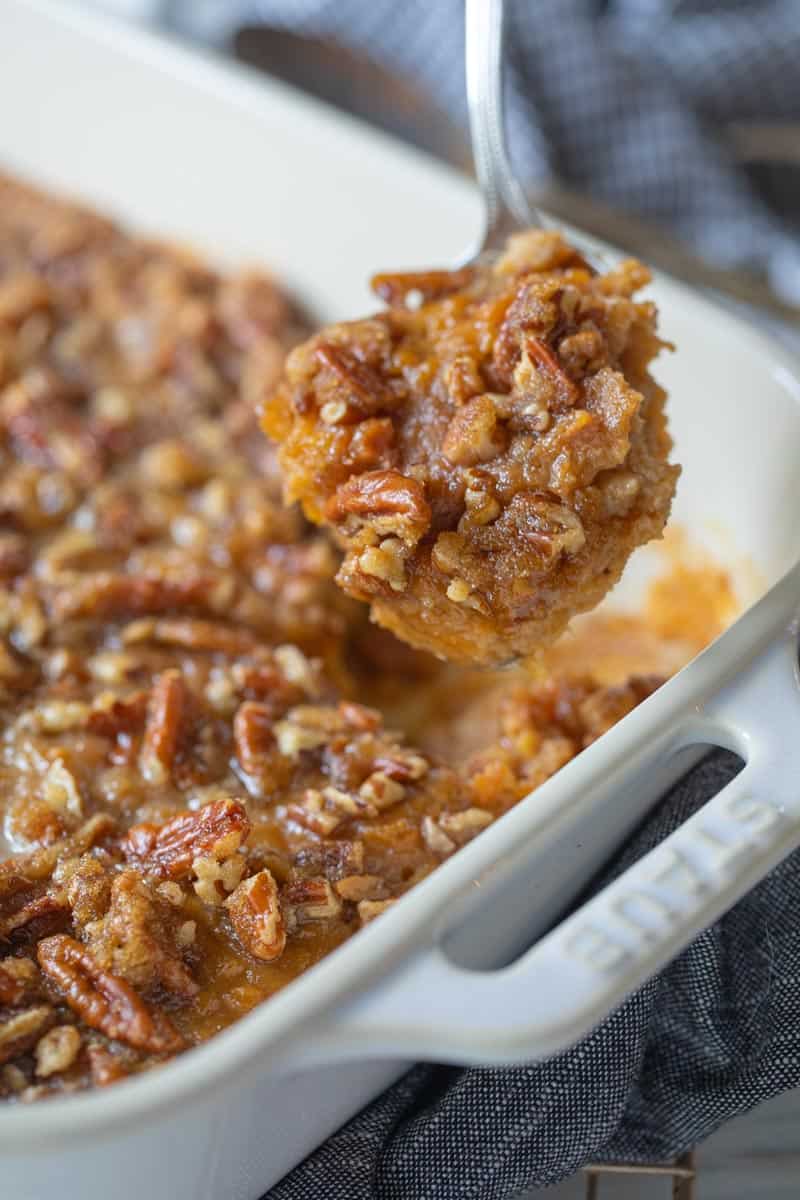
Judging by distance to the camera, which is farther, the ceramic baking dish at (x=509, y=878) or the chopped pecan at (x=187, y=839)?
the chopped pecan at (x=187, y=839)

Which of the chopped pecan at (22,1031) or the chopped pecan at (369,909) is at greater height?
the chopped pecan at (369,909)

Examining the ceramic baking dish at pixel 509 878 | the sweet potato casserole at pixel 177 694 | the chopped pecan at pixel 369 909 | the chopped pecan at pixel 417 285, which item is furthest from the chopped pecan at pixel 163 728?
the chopped pecan at pixel 417 285

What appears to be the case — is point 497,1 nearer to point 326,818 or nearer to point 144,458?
point 144,458

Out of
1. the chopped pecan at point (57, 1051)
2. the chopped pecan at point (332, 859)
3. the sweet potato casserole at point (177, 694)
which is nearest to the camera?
the chopped pecan at point (57, 1051)

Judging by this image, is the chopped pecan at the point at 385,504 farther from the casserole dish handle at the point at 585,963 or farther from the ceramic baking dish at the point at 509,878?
the casserole dish handle at the point at 585,963

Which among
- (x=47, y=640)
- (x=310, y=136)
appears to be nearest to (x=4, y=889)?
(x=47, y=640)

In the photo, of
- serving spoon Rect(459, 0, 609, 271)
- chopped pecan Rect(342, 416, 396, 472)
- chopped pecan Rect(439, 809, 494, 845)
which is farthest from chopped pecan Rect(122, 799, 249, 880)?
serving spoon Rect(459, 0, 609, 271)
